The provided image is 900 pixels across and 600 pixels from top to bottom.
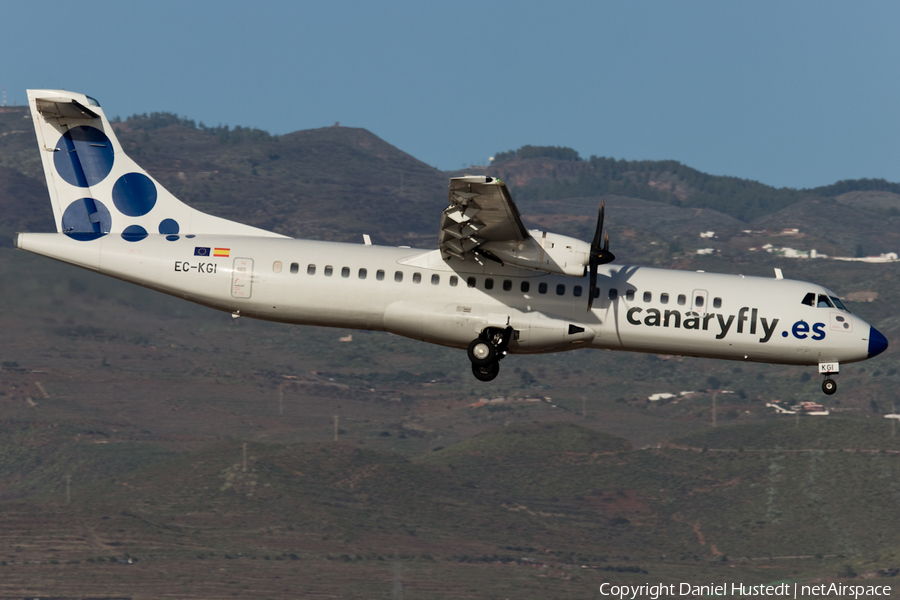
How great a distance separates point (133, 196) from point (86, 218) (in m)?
1.79

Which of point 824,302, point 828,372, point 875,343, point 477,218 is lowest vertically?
point 828,372

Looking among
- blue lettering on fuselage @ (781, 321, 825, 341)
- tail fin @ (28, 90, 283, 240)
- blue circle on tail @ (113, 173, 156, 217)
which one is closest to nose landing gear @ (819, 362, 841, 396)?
blue lettering on fuselage @ (781, 321, 825, 341)

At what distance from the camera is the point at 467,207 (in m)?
34.4

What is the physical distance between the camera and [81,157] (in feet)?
137

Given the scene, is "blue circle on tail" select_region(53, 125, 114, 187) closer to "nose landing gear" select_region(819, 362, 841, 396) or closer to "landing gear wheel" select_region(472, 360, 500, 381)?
"landing gear wheel" select_region(472, 360, 500, 381)

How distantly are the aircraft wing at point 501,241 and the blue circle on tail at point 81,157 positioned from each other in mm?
13409

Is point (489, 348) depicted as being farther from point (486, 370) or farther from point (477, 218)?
point (477, 218)

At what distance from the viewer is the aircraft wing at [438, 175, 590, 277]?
34375 millimetres

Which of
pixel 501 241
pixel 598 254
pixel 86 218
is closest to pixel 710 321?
pixel 598 254

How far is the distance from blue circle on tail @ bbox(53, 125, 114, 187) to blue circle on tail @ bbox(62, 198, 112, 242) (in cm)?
75

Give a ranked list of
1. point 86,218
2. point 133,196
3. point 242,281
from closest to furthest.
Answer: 1. point 242,281
2. point 86,218
3. point 133,196

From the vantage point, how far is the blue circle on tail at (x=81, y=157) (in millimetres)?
41656

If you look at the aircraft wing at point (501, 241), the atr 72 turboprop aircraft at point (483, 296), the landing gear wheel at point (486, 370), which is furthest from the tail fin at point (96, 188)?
the landing gear wheel at point (486, 370)

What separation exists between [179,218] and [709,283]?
61.0 ft
